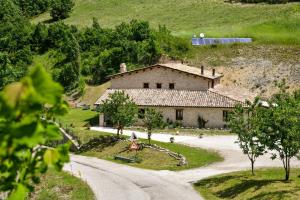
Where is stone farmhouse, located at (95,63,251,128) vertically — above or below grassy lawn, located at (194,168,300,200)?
above

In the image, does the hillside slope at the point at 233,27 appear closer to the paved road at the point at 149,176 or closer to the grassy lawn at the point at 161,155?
the grassy lawn at the point at 161,155

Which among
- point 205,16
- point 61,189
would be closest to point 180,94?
point 61,189

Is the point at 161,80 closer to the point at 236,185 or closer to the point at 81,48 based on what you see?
the point at 81,48

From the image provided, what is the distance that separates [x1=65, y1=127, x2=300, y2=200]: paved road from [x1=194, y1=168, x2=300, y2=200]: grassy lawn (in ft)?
4.01

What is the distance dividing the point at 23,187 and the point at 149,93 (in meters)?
59.4

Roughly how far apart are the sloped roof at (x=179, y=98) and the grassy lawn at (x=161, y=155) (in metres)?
10.7

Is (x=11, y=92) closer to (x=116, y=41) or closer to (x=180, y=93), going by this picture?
(x=180, y=93)

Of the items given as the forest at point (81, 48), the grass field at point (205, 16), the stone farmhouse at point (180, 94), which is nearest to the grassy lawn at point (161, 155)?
the stone farmhouse at point (180, 94)

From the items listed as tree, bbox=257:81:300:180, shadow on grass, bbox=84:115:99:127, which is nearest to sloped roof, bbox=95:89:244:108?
shadow on grass, bbox=84:115:99:127

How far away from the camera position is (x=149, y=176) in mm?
39500

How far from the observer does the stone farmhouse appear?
196 feet

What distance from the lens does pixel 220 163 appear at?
4322cm

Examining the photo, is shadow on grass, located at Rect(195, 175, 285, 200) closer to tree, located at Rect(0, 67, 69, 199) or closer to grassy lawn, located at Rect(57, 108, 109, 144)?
grassy lawn, located at Rect(57, 108, 109, 144)

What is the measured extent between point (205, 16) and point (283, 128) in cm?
7331
